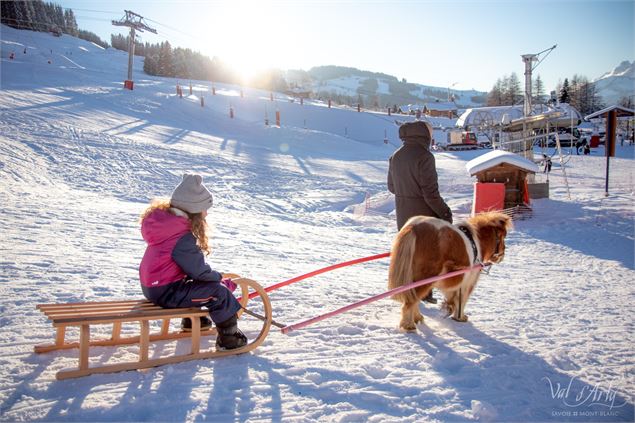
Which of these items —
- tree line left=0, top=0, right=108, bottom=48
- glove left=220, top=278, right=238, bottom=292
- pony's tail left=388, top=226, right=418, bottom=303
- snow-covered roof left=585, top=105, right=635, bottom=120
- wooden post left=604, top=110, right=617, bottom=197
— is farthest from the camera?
tree line left=0, top=0, right=108, bottom=48

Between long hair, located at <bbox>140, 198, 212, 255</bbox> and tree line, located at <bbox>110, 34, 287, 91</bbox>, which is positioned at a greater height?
tree line, located at <bbox>110, 34, 287, 91</bbox>

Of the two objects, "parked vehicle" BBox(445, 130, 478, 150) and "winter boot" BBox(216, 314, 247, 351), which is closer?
"winter boot" BBox(216, 314, 247, 351)

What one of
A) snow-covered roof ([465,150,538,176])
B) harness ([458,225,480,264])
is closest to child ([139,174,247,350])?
harness ([458,225,480,264])

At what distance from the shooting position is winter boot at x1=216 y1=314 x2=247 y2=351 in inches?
124

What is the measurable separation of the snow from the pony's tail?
41 cm

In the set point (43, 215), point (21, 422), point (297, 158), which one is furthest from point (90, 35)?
point (21, 422)

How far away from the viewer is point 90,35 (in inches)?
3661

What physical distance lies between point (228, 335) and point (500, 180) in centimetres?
969

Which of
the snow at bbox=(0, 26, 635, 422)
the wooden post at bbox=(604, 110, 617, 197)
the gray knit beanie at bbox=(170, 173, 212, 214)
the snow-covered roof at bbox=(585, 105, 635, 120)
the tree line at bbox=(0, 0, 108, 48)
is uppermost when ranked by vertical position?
the tree line at bbox=(0, 0, 108, 48)

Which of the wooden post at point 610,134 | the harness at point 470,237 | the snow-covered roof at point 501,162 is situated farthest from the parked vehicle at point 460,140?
the harness at point 470,237

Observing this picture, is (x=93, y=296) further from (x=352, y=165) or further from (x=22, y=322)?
(x=352, y=165)

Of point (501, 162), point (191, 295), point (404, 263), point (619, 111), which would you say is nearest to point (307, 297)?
point (404, 263)

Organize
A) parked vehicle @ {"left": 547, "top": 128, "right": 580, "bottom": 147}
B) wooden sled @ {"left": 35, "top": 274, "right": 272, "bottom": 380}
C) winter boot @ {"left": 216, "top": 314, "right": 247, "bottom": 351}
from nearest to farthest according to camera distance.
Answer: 1. wooden sled @ {"left": 35, "top": 274, "right": 272, "bottom": 380}
2. winter boot @ {"left": 216, "top": 314, "right": 247, "bottom": 351}
3. parked vehicle @ {"left": 547, "top": 128, "right": 580, "bottom": 147}

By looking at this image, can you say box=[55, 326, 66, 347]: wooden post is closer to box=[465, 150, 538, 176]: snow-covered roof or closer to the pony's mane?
the pony's mane
